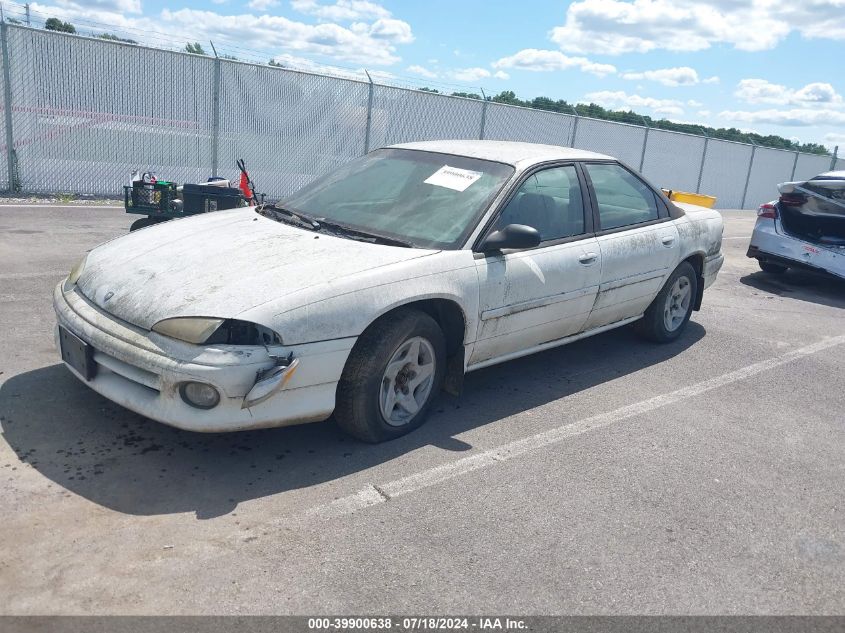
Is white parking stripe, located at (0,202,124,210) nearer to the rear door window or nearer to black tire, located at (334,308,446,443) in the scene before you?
the rear door window

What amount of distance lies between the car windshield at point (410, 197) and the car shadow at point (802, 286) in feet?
19.2

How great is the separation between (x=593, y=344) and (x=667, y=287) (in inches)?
29.4

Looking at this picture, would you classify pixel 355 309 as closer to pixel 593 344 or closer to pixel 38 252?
pixel 593 344

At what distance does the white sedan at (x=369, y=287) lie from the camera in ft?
11.4

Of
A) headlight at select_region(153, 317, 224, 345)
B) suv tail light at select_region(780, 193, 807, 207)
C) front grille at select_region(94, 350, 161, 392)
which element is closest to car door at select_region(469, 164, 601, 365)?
headlight at select_region(153, 317, 224, 345)

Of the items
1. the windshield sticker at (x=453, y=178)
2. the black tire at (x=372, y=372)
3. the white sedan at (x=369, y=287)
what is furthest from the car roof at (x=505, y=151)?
the black tire at (x=372, y=372)

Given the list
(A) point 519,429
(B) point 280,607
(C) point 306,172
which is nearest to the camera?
(B) point 280,607

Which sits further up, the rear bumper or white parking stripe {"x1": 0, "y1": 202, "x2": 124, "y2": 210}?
the rear bumper

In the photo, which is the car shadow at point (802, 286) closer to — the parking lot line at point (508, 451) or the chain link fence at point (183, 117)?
the parking lot line at point (508, 451)

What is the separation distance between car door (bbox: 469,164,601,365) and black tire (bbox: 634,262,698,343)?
1.16 meters

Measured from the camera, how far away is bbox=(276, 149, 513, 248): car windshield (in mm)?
4441

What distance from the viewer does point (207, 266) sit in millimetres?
3869

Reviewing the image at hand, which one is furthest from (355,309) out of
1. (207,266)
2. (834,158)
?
(834,158)

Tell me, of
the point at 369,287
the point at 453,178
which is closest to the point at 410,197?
the point at 453,178
